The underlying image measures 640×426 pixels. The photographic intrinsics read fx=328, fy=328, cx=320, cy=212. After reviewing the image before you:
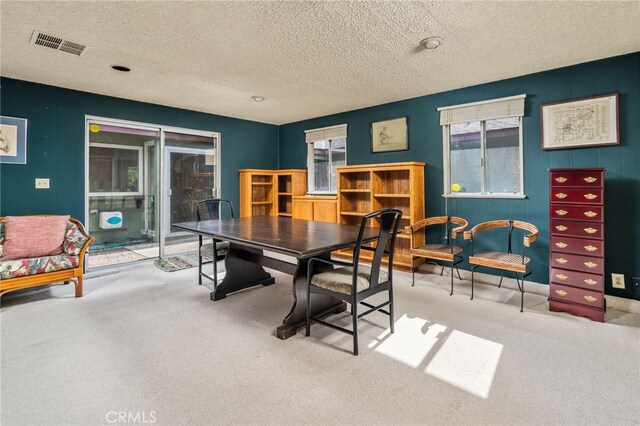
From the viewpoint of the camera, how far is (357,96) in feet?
15.3

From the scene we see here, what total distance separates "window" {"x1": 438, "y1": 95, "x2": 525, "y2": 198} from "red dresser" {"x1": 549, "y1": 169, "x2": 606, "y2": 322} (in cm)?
75

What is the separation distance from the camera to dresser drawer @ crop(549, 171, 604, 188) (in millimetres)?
2906

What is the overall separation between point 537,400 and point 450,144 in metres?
3.34

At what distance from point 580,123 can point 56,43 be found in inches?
201

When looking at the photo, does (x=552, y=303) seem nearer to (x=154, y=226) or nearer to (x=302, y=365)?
(x=302, y=365)

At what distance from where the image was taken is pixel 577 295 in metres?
3.01

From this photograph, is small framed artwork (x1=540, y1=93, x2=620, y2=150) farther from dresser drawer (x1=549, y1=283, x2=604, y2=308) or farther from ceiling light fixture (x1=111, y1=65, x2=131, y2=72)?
ceiling light fixture (x1=111, y1=65, x2=131, y2=72)

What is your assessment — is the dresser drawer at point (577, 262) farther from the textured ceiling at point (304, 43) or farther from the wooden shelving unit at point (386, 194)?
the textured ceiling at point (304, 43)

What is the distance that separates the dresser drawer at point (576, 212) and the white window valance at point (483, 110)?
1.27m

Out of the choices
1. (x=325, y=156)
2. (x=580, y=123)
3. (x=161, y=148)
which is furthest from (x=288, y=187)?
(x=580, y=123)

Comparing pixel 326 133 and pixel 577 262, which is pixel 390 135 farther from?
pixel 577 262

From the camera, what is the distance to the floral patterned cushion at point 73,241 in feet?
12.0

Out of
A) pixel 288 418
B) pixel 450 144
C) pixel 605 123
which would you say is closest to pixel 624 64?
pixel 605 123

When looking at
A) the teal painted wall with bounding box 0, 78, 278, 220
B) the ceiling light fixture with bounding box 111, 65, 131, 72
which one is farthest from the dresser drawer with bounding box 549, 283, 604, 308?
the teal painted wall with bounding box 0, 78, 278, 220
